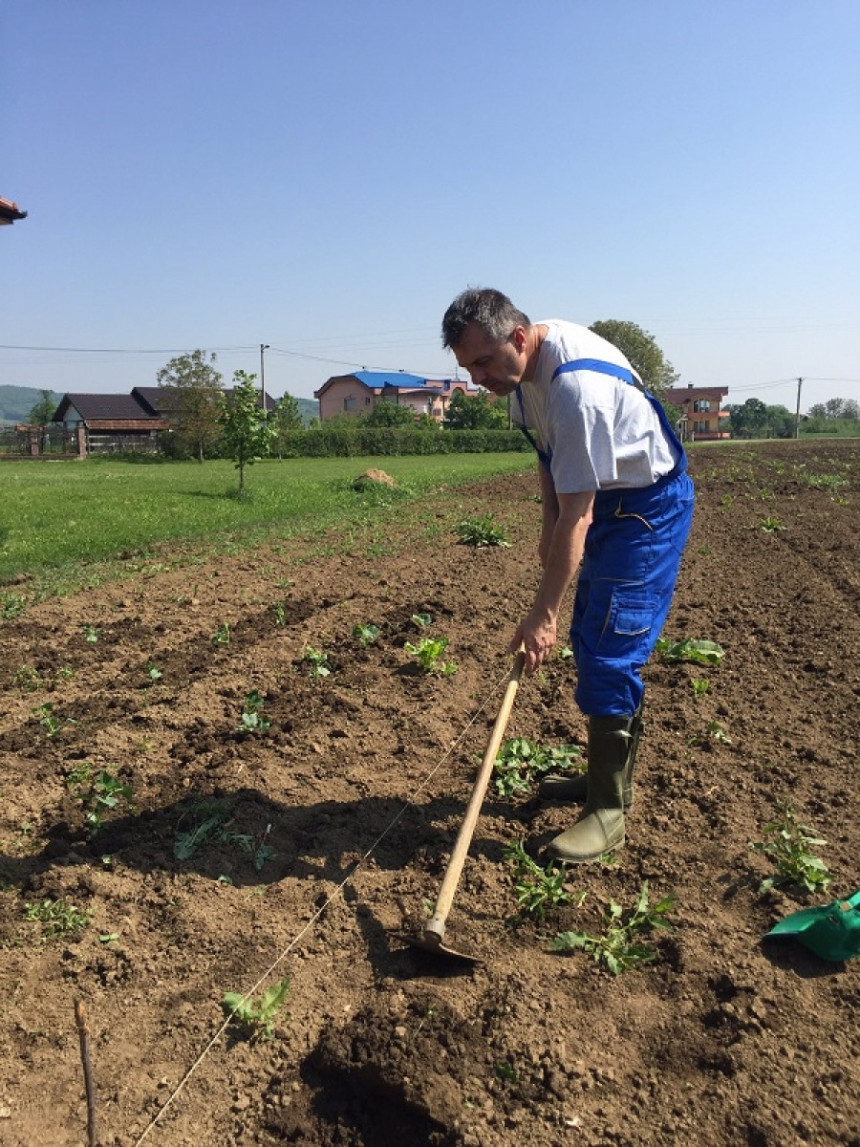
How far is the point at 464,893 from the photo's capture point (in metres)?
3.19

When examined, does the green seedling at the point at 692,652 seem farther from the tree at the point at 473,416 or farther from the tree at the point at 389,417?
the tree at the point at 473,416

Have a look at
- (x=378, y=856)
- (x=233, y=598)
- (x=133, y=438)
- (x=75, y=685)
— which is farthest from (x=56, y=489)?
(x=133, y=438)

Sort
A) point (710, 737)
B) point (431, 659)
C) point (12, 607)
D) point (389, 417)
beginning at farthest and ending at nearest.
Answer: point (389, 417)
point (12, 607)
point (431, 659)
point (710, 737)

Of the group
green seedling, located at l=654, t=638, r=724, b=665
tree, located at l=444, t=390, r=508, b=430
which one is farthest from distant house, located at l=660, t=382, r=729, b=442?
green seedling, located at l=654, t=638, r=724, b=665

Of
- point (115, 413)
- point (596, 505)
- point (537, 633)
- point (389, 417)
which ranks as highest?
point (389, 417)

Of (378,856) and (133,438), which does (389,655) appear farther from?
(133,438)

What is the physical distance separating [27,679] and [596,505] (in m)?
3.92

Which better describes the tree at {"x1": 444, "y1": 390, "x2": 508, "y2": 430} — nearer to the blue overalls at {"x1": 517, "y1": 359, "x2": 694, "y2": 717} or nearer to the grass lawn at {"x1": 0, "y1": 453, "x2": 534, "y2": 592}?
the grass lawn at {"x1": 0, "y1": 453, "x2": 534, "y2": 592}

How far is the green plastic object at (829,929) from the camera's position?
8.86ft

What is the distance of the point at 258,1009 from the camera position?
2.64m

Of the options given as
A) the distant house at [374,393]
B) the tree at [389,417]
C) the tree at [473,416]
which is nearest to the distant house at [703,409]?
the distant house at [374,393]

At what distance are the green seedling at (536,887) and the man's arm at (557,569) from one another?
71 cm

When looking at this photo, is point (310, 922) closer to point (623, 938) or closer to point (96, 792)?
point (623, 938)

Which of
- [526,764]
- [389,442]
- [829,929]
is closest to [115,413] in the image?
[389,442]
